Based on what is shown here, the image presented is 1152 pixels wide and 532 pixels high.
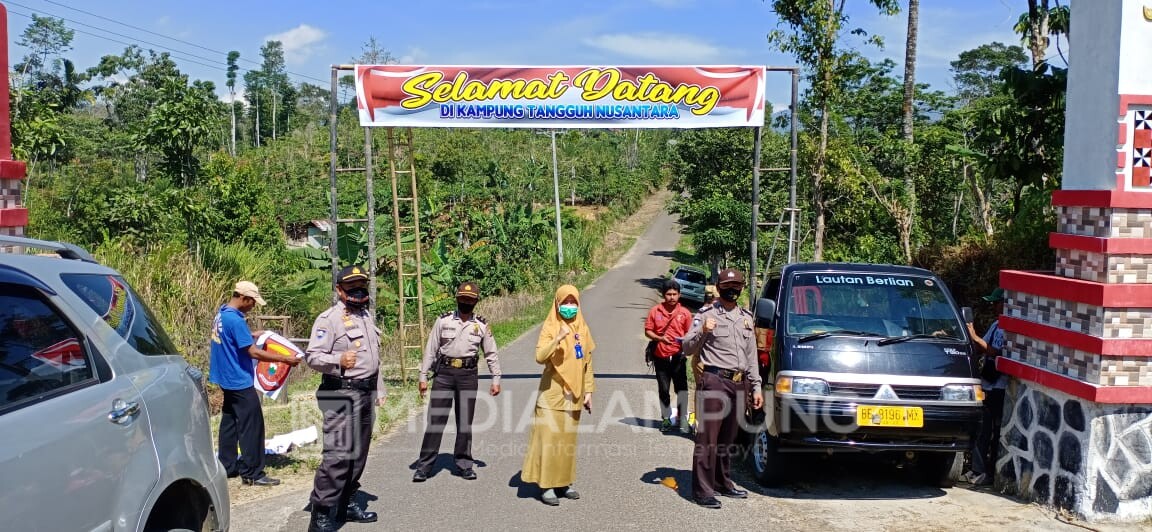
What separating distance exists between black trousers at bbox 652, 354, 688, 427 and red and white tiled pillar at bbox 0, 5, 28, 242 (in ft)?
20.6

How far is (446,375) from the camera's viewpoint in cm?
780

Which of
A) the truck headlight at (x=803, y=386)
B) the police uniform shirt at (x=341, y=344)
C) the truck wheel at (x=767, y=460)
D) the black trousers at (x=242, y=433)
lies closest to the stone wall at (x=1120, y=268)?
the truck headlight at (x=803, y=386)

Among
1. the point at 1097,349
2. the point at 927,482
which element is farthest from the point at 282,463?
the point at 1097,349

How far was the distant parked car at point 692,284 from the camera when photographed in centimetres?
3538

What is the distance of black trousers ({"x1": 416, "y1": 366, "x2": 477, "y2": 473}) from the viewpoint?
770 cm

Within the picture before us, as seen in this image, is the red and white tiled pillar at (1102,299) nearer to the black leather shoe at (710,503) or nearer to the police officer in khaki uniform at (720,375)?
the police officer in khaki uniform at (720,375)

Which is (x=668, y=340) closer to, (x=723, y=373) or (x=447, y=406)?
(x=723, y=373)

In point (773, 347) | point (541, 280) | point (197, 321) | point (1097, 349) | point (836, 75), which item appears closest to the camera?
point (1097, 349)

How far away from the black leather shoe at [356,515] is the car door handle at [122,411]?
322 cm

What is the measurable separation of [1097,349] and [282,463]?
699 centimetres

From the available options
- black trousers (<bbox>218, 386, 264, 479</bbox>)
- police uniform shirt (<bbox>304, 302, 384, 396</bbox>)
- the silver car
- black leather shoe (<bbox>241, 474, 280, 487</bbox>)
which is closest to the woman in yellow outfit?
police uniform shirt (<bbox>304, 302, 384, 396</bbox>)

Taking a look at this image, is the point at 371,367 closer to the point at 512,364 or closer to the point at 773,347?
the point at 773,347

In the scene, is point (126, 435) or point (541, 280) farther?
point (541, 280)

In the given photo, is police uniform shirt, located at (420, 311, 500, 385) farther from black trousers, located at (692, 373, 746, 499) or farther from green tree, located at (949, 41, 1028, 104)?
green tree, located at (949, 41, 1028, 104)
